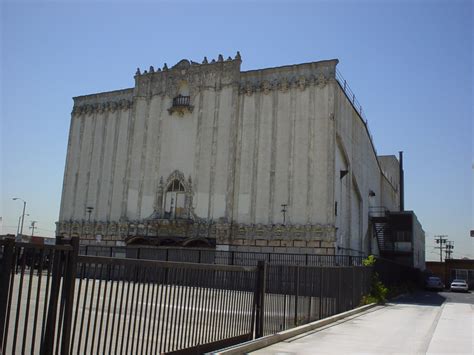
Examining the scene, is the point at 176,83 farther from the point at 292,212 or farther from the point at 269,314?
the point at 269,314

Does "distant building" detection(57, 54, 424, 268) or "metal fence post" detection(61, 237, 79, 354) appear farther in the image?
"distant building" detection(57, 54, 424, 268)

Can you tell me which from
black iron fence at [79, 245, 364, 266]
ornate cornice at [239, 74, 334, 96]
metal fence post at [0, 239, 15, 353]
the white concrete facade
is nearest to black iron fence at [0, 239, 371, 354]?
metal fence post at [0, 239, 15, 353]

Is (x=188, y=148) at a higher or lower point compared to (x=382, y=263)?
higher

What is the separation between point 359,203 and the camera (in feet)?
142

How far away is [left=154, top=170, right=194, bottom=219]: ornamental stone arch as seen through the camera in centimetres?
3759

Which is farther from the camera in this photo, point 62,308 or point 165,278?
point 165,278

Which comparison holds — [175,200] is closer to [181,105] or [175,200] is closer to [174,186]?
[174,186]

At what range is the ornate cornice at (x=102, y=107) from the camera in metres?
43.4

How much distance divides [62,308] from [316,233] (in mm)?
28647

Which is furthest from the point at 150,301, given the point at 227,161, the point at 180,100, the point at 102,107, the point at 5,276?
the point at 102,107

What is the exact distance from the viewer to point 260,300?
10305 mm

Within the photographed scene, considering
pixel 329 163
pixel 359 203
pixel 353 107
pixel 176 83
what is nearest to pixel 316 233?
pixel 329 163

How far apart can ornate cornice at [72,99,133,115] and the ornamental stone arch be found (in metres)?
9.13

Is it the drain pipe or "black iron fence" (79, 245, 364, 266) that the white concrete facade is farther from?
the drain pipe
